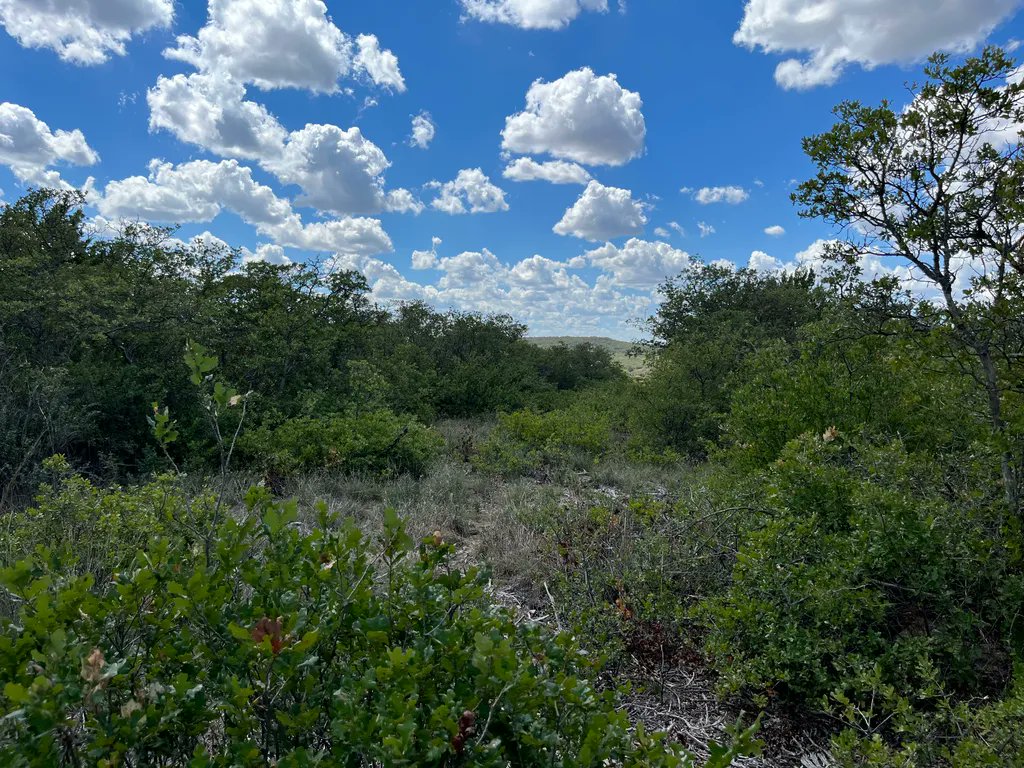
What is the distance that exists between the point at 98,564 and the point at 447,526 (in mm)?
2958

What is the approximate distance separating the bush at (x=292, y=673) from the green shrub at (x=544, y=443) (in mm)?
6398

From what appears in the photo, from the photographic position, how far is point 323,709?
60.9 inches

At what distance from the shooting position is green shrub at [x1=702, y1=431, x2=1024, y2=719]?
108 inches

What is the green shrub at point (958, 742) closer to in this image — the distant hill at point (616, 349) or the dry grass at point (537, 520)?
the dry grass at point (537, 520)

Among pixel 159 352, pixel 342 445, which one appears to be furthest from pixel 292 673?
pixel 159 352

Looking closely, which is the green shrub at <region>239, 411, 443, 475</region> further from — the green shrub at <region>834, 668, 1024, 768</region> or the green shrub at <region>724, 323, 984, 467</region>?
the green shrub at <region>834, 668, 1024, 768</region>

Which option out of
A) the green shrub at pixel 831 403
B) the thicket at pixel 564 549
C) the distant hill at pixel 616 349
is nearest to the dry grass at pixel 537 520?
the thicket at pixel 564 549

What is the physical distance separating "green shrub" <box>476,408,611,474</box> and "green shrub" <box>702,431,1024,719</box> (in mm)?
5232

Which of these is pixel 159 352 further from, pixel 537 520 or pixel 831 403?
pixel 831 403

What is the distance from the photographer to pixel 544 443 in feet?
32.1

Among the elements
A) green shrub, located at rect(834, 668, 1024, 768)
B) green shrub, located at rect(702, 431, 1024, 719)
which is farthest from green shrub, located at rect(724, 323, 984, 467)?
green shrub, located at rect(834, 668, 1024, 768)

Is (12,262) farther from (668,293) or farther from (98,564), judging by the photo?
(668,293)

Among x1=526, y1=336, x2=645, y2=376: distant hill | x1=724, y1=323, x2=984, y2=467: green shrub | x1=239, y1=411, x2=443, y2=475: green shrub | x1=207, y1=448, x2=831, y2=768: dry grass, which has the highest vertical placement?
x1=526, y1=336, x2=645, y2=376: distant hill

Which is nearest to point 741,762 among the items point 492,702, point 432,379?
point 492,702
